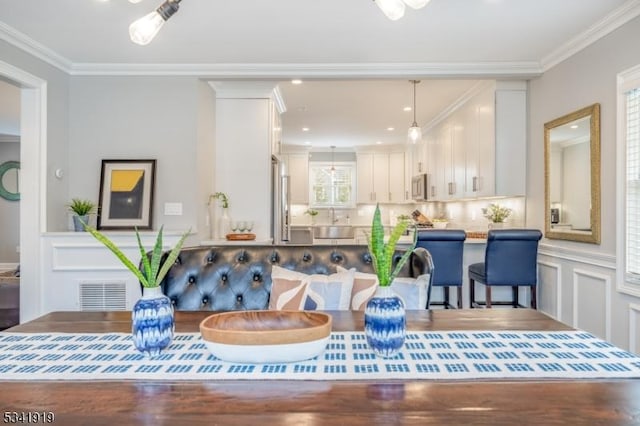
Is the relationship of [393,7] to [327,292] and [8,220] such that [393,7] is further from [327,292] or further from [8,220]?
[8,220]

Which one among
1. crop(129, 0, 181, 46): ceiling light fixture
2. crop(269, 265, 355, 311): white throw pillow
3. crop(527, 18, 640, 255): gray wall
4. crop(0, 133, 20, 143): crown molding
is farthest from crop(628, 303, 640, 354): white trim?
crop(0, 133, 20, 143): crown molding

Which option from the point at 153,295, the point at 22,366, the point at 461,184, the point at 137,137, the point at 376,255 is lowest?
the point at 22,366

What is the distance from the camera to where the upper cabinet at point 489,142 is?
4289 mm

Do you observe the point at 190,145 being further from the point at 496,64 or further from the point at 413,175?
the point at 413,175

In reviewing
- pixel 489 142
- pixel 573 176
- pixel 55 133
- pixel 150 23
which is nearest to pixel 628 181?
pixel 573 176

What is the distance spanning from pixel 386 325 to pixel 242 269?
1.20m

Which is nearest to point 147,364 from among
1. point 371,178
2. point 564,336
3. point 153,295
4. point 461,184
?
point 153,295

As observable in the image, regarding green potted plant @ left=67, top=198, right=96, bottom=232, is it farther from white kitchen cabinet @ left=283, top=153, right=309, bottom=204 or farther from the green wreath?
white kitchen cabinet @ left=283, top=153, right=309, bottom=204

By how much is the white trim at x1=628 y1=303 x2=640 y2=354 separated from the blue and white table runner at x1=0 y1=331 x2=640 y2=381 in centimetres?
180

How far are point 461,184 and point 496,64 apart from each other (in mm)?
1876

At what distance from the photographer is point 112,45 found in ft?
11.5

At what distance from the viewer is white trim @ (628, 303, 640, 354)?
8.97ft

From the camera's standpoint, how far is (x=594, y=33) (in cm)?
315

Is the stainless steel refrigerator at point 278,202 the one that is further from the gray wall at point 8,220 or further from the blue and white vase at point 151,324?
the gray wall at point 8,220
